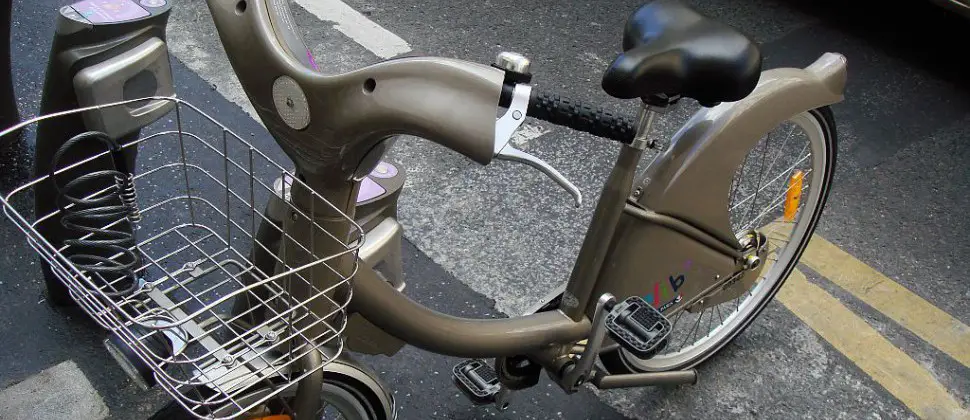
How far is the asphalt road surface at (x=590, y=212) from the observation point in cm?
262

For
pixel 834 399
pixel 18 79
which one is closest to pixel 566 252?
pixel 834 399

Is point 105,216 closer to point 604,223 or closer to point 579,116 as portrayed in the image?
point 579,116

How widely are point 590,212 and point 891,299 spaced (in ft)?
3.63

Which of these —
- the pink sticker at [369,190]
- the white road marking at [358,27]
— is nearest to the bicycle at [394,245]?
the pink sticker at [369,190]

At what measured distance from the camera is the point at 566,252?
10.1 feet

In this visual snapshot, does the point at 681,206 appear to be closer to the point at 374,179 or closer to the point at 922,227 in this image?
the point at 374,179

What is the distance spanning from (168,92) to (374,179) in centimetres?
66

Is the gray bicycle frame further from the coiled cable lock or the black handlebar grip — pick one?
the coiled cable lock

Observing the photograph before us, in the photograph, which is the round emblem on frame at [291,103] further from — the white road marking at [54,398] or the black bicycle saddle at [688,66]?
the white road marking at [54,398]

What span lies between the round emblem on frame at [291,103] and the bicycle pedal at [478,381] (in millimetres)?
1165

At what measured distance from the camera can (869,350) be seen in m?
2.84

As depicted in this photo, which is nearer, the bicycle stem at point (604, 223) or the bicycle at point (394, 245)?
the bicycle at point (394, 245)

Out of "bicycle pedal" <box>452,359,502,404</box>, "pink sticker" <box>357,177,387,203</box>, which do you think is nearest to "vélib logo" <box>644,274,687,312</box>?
"bicycle pedal" <box>452,359,502,404</box>

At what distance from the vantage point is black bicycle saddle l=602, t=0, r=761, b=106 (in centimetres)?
161
